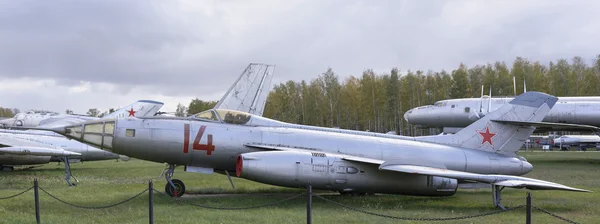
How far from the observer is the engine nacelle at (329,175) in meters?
11.2

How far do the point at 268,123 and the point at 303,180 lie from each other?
2.34 meters

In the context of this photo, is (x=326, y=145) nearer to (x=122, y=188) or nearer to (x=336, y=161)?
(x=336, y=161)

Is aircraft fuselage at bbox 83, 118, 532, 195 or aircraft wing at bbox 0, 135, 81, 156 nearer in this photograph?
aircraft fuselage at bbox 83, 118, 532, 195

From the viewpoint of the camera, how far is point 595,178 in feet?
59.4

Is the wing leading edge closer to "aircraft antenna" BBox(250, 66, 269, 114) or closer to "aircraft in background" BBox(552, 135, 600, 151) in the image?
"aircraft antenna" BBox(250, 66, 269, 114)

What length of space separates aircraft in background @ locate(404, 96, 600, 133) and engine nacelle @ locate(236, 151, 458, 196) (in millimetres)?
13469

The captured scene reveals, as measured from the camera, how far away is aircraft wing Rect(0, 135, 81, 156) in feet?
60.3

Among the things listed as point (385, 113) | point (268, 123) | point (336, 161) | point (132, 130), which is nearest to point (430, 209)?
point (336, 161)

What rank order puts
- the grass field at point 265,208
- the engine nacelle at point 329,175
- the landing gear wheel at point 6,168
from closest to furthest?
the grass field at point 265,208 < the engine nacelle at point 329,175 < the landing gear wheel at point 6,168

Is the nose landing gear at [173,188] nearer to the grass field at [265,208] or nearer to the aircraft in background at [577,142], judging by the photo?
the grass field at [265,208]

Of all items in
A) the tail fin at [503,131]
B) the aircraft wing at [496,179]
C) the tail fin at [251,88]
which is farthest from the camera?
the tail fin at [251,88]

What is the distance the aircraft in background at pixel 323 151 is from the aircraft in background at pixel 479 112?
34.8 feet

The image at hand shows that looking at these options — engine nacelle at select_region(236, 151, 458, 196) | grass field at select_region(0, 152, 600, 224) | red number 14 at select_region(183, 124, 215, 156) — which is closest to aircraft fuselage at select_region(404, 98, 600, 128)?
grass field at select_region(0, 152, 600, 224)

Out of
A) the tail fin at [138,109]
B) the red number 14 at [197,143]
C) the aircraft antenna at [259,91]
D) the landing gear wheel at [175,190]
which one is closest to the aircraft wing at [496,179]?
the red number 14 at [197,143]
